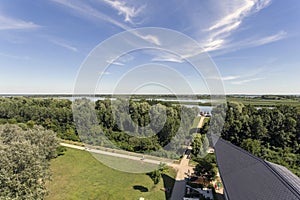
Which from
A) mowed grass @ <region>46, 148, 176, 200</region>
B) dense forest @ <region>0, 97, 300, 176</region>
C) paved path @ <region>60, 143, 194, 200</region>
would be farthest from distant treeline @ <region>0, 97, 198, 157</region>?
mowed grass @ <region>46, 148, 176, 200</region>

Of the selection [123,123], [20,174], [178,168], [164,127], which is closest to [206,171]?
[178,168]

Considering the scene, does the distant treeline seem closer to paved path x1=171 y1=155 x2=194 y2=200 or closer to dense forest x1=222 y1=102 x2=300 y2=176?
paved path x1=171 y1=155 x2=194 y2=200

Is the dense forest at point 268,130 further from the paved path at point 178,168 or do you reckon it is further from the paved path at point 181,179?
the paved path at point 178,168

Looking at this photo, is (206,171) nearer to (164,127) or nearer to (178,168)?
(178,168)

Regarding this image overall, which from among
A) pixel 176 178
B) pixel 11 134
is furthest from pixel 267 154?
pixel 11 134

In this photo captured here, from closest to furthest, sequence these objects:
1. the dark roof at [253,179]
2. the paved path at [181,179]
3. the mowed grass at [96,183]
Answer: the dark roof at [253,179] < the mowed grass at [96,183] < the paved path at [181,179]

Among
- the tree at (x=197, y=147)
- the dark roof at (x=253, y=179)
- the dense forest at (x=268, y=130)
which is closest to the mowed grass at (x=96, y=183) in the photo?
the tree at (x=197, y=147)

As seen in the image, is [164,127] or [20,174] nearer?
[20,174]
